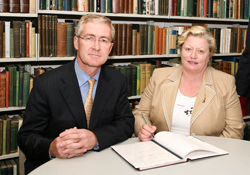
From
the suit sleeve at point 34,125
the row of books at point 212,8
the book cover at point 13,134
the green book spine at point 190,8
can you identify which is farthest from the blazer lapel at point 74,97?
the green book spine at point 190,8

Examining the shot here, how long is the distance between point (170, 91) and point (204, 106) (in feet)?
0.87

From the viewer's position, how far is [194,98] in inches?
79.7

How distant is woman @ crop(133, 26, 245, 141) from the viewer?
1.94 m

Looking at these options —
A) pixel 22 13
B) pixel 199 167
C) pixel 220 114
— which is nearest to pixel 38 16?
pixel 22 13

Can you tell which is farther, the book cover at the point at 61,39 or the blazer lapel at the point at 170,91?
the book cover at the point at 61,39

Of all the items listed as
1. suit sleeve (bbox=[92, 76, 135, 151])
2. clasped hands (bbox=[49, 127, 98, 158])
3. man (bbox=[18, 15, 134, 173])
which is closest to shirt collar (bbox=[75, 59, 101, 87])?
man (bbox=[18, 15, 134, 173])

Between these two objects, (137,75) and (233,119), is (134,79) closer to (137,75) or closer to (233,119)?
(137,75)

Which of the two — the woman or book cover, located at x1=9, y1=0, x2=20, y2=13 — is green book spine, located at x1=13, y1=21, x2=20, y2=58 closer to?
book cover, located at x1=9, y1=0, x2=20, y2=13

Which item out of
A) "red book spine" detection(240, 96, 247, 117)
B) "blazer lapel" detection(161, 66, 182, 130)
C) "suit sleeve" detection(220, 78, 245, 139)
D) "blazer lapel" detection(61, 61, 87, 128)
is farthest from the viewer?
"red book spine" detection(240, 96, 247, 117)

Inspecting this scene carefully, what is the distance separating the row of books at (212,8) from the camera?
295 centimetres

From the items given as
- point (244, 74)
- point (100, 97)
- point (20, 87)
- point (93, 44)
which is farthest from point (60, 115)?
point (244, 74)

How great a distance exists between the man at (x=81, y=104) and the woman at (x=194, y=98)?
340mm

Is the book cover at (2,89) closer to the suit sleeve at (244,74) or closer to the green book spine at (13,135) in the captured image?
the green book spine at (13,135)

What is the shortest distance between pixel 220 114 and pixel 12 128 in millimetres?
1643
